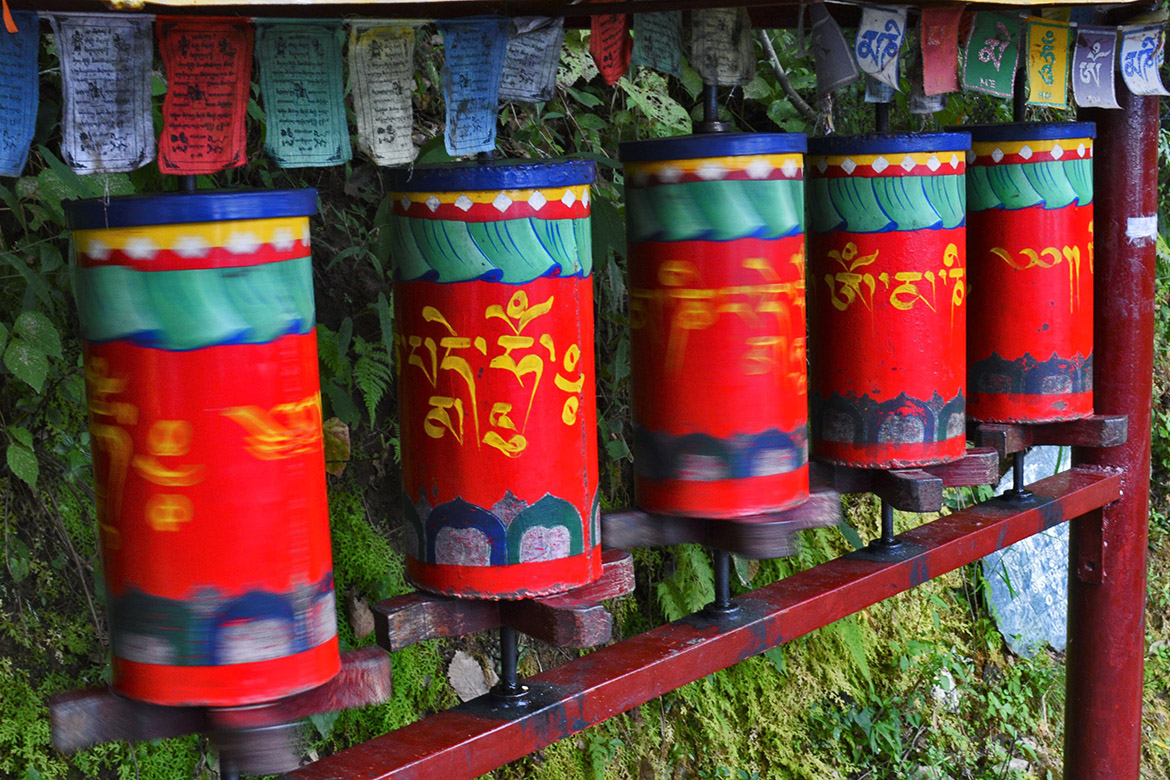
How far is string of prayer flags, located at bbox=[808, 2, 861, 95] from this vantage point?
5.00ft

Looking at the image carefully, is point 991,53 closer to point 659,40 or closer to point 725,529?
point 659,40

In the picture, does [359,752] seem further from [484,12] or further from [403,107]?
[484,12]

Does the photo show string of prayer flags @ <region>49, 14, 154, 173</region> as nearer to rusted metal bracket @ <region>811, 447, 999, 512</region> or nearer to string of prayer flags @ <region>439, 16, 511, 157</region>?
string of prayer flags @ <region>439, 16, 511, 157</region>

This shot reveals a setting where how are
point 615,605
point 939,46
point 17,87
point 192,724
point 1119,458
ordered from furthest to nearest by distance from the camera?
point 615,605
point 1119,458
point 939,46
point 192,724
point 17,87

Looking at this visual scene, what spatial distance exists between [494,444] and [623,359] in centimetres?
107

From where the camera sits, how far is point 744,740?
2.87 meters

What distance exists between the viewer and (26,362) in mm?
1580

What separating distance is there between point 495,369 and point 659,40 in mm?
474

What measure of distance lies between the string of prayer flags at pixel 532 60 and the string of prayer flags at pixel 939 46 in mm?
595

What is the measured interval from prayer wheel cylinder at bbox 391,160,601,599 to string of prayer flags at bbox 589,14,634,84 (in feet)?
0.44

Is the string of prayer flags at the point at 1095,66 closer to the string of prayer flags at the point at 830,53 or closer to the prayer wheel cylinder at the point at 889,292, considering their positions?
the prayer wheel cylinder at the point at 889,292

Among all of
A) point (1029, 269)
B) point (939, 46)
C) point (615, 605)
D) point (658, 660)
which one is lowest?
point (615, 605)

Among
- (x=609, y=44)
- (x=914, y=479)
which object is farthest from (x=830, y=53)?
(x=914, y=479)

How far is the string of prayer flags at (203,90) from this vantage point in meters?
1.12
